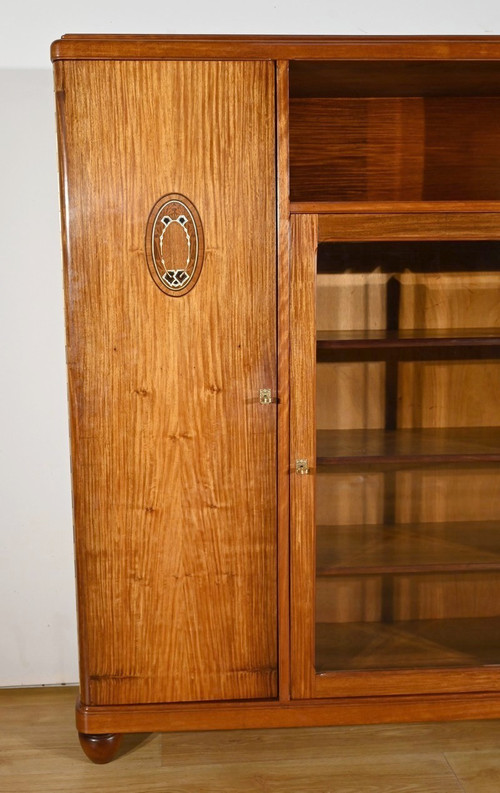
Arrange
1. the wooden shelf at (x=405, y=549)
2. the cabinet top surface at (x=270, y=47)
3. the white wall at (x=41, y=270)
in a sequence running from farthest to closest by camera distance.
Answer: the white wall at (x=41, y=270)
the wooden shelf at (x=405, y=549)
the cabinet top surface at (x=270, y=47)

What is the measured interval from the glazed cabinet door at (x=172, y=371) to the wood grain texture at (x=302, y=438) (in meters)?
0.04

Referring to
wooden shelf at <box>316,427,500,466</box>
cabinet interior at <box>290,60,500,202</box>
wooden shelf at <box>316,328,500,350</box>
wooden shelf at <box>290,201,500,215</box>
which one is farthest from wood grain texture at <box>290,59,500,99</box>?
wooden shelf at <box>316,427,500,466</box>

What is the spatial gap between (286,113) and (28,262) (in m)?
0.73

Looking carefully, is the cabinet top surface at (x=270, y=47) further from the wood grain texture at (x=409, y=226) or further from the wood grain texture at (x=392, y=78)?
the wood grain texture at (x=409, y=226)

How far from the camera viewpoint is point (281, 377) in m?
1.42

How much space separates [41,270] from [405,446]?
3.00 feet

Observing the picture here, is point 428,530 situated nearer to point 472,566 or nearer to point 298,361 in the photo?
point 472,566

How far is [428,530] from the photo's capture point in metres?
1.68

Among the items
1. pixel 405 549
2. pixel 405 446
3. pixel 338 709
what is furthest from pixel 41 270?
pixel 338 709

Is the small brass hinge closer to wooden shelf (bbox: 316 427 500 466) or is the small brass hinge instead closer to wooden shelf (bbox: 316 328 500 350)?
wooden shelf (bbox: 316 427 500 466)

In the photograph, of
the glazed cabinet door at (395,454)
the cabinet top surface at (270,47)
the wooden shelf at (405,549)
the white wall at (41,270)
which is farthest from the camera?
the white wall at (41,270)

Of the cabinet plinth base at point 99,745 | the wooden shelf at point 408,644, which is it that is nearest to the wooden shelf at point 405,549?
the wooden shelf at point 408,644

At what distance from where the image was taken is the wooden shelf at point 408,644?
60.8 inches

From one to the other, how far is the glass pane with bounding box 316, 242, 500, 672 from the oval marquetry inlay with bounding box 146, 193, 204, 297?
10.1 inches
